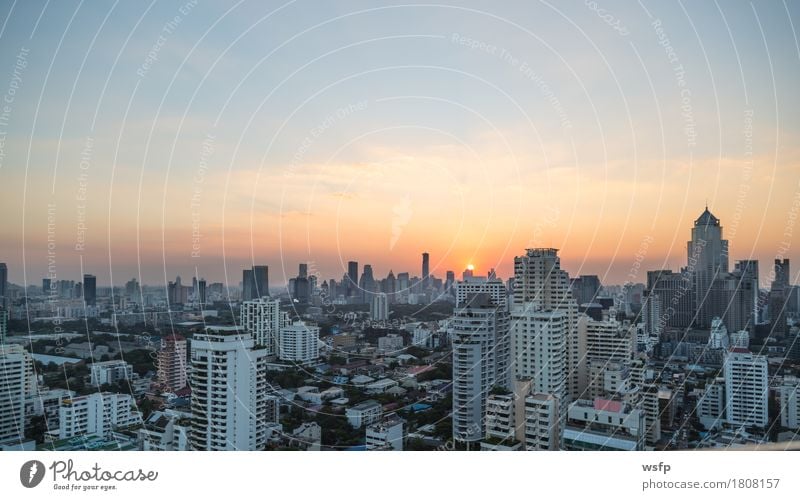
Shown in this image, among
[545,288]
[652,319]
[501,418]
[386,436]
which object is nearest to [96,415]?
[386,436]

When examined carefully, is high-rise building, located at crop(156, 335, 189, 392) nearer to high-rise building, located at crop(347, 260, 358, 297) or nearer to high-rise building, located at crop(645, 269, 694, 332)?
high-rise building, located at crop(347, 260, 358, 297)

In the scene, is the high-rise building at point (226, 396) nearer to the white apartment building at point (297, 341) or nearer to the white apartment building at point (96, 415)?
the white apartment building at point (96, 415)

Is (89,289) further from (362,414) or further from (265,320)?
(362,414)

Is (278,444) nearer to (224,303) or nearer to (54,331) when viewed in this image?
(224,303)

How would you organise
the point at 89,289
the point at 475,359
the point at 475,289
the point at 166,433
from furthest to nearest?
the point at 475,289 < the point at 475,359 < the point at 89,289 < the point at 166,433

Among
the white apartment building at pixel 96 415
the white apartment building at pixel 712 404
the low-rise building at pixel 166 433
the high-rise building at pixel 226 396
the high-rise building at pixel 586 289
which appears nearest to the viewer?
the high-rise building at pixel 226 396

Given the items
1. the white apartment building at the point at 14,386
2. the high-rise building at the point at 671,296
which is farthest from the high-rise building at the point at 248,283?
the high-rise building at the point at 671,296
